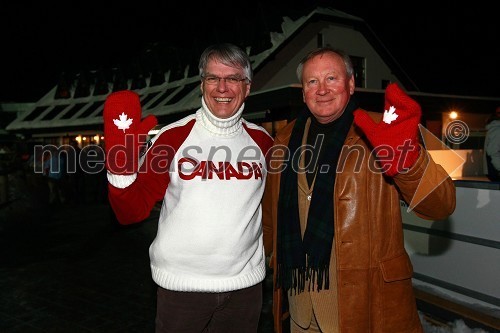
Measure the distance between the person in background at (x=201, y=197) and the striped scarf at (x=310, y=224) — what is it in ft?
0.53

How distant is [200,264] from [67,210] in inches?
406

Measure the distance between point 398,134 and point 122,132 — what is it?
1327 millimetres

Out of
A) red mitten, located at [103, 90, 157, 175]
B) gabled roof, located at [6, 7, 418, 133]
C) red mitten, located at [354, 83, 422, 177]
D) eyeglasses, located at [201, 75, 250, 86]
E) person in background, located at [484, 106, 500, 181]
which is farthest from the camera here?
gabled roof, located at [6, 7, 418, 133]

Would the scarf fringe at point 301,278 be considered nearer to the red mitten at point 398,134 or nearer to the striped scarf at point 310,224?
the striped scarf at point 310,224

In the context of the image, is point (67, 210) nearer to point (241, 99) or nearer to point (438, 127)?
point (241, 99)

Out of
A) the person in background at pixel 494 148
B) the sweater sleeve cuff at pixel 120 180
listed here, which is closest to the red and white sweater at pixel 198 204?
the sweater sleeve cuff at pixel 120 180

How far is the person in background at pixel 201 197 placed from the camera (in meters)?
2.02

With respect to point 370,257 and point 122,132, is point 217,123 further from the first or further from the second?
point 370,257

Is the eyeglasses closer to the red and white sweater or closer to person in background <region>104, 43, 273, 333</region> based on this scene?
person in background <region>104, 43, 273, 333</region>

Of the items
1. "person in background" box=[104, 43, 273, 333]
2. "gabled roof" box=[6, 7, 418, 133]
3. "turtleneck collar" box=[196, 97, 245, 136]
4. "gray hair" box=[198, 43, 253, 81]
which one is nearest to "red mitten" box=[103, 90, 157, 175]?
"person in background" box=[104, 43, 273, 333]

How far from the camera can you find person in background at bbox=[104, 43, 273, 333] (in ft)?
6.62

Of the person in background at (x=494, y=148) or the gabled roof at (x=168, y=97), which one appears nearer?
the person in background at (x=494, y=148)

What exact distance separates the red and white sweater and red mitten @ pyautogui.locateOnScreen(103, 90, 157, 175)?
0.08m

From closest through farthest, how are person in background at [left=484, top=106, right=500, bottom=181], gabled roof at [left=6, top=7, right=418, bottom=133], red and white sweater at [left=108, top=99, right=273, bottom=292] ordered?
1. red and white sweater at [left=108, top=99, right=273, bottom=292]
2. person in background at [left=484, top=106, right=500, bottom=181]
3. gabled roof at [left=6, top=7, right=418, bottom=133]
